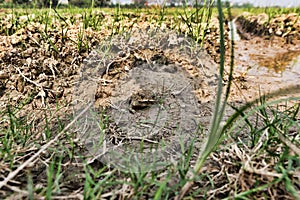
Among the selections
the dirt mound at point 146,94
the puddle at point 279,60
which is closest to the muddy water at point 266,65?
the puddle at point 279,60

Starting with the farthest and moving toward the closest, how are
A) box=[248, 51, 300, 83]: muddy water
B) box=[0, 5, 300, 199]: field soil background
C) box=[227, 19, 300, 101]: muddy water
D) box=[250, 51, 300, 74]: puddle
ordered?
box=[250, 51, 300, 74]: puddle
box=[248, 51, 300, 83]: muddy water
box=[227, 19, 300, 101]: muddy water
box=[0, 5, 300, 199]: field soil background

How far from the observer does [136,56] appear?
220 centimetres

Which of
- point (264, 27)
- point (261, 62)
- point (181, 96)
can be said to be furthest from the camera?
point (264, 27)

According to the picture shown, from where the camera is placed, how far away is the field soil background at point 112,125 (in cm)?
92

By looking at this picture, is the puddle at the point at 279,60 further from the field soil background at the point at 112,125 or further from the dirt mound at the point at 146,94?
the dirt mound at the point at 146,94

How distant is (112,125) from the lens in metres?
1.47

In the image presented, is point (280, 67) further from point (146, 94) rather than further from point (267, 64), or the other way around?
point (146, 94)

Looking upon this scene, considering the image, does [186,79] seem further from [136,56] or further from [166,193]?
[166,193]

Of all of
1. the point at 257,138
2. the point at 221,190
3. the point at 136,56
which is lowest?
the point at 221,190

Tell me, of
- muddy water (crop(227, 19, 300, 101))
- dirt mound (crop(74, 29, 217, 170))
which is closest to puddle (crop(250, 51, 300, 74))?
muddy water (crop(227, 19, 300, 101))

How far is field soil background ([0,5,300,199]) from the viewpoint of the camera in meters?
0.92

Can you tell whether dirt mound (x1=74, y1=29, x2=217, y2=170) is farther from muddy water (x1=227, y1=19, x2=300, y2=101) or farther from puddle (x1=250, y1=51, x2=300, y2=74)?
puddle (x1=250, y1=51, x2=300, y2=74)

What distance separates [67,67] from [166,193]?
4.66 ft

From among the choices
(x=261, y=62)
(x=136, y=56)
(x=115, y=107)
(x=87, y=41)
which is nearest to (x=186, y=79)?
(x=136, y=56)
